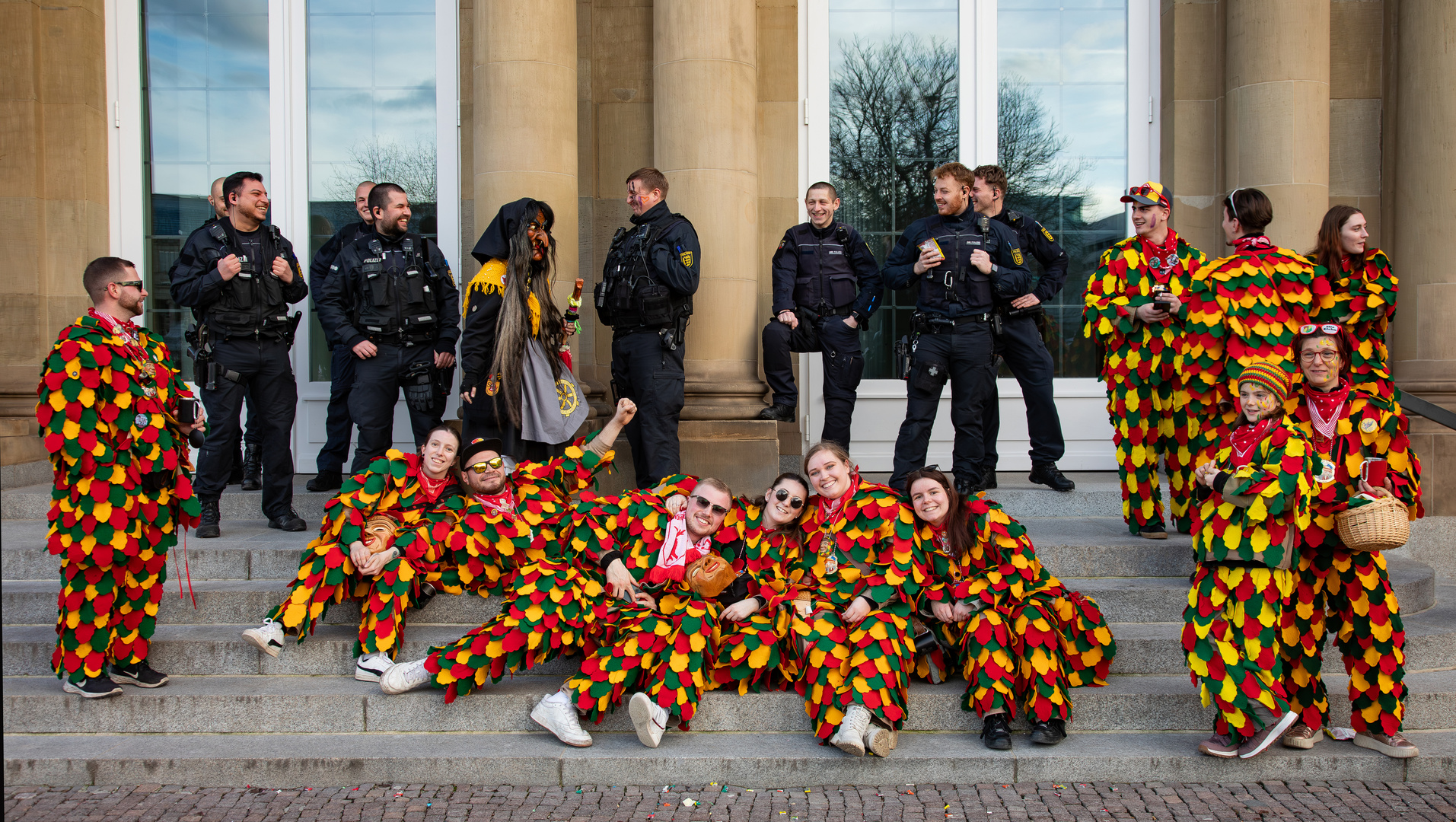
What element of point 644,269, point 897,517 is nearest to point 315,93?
point 644,269

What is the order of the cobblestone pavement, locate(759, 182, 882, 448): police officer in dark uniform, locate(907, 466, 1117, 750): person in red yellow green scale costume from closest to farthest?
the cobblestone pavement, locate(907, 466, 1117, 750): person in red yellow green scale costume, locate(759, 182, 882, 448): police officer in dark uniform

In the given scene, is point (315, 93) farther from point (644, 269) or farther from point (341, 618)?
point (341, 618)

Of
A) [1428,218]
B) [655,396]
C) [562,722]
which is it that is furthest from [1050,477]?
[562,722]

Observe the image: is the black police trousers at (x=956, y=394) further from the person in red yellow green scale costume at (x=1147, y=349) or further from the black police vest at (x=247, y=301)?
the black police vest at (x=247, y=301)

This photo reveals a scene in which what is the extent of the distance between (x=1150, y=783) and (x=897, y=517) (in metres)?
1.36

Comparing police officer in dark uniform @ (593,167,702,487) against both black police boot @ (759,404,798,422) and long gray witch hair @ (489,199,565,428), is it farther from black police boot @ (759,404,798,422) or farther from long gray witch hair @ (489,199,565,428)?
black police boot @ (759,404,798,422)

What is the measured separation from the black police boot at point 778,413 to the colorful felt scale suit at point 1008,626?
240 centimetres

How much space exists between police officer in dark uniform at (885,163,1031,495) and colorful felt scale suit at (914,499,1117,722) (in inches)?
57.5

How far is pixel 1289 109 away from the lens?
24.0 feet

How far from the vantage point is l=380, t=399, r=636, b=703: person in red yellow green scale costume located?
4.50 metres

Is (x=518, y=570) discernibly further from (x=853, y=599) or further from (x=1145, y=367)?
(x=1145, y=367)

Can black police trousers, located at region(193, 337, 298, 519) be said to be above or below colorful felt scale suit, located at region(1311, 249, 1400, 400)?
below

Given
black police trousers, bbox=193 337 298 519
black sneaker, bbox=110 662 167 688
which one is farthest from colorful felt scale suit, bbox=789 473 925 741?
black police trousers, bbox=193 337 298 519

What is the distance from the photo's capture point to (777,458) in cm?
714
